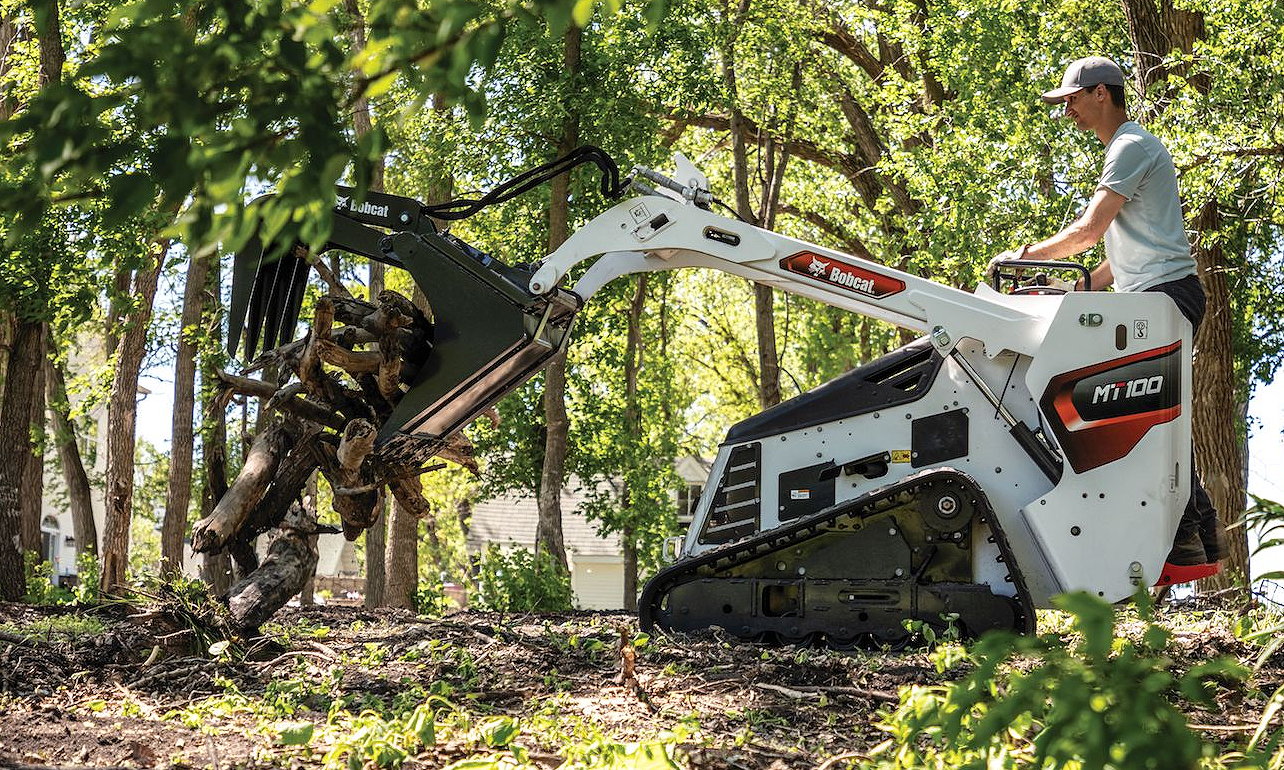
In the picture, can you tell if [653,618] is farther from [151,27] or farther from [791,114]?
[791,114]

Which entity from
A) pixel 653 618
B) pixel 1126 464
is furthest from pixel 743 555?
pixel 1126 464

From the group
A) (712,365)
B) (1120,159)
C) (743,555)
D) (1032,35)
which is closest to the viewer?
(1120,159)

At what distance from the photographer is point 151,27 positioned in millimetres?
2230

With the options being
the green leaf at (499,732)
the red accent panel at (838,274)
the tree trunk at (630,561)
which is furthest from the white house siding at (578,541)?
the green leaf at (499,732)

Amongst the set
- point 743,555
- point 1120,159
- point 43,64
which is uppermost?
point 43,64

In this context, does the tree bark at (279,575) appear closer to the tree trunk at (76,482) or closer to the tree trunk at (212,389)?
the tree trunk at (212,389)

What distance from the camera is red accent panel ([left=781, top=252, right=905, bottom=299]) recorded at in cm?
742

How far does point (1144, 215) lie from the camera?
679 centimetres

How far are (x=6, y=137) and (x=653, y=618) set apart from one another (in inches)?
226

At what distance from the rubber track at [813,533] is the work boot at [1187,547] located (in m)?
0.85

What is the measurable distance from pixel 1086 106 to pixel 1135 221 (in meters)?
0.65

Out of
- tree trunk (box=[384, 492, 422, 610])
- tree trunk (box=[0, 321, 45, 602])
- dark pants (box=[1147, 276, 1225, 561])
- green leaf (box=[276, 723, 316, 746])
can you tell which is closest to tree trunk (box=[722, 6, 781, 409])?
tree trunk (box=[384, 492, 422, 610])

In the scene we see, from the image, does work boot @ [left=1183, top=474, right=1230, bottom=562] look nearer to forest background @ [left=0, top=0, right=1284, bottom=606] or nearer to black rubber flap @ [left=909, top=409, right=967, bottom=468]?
black rubber flap @ [left=909, top=409, right=967, bottom=468]

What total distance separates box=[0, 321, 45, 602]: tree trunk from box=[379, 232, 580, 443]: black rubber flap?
6692 mm
